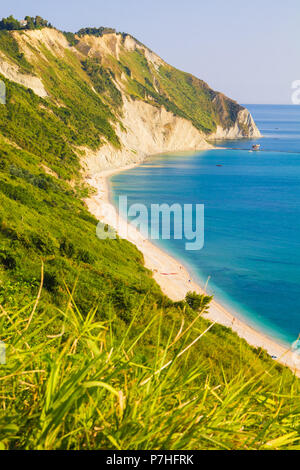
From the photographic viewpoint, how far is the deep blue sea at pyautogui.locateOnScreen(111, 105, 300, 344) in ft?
106

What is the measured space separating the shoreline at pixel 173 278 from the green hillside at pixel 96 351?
2.45m

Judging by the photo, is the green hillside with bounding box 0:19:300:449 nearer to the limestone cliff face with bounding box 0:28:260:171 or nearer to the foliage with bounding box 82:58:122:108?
the limestone cliff face with bounding box 0:28:260:171

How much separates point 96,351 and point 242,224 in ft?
178

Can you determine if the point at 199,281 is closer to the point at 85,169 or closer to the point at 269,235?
the point at 269,235

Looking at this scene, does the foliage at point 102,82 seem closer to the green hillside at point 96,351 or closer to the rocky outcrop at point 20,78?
the rocky outcrop at point 20,78

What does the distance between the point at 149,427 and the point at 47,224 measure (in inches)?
977

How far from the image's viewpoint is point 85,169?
2869 inches

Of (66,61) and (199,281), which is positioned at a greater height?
(66,61)

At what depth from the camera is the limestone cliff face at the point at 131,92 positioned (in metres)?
84.6

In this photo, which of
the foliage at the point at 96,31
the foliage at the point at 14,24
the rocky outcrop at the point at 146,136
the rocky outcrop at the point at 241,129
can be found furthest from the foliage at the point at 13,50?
the rocky outcrop at the point at 241,129

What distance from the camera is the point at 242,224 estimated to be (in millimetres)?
54500

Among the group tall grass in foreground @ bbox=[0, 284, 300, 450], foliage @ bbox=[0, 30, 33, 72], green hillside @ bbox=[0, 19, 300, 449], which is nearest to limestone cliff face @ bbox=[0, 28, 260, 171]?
foliage @ bbox=[0, 30, 33, 72]

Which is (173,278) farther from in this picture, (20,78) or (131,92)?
(131,92)

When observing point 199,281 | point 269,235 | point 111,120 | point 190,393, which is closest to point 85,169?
point 111,120
